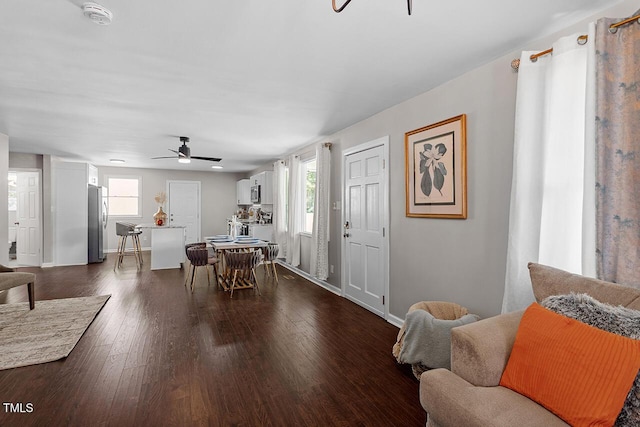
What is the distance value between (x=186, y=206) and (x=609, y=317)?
10022 millimetres

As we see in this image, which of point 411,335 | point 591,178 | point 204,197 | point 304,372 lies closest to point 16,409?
point 304,372

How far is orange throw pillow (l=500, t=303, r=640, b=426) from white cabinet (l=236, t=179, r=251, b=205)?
804 centimetres

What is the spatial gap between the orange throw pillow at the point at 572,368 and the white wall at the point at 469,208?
1099 millimetres

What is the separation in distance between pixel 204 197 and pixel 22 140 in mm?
4898

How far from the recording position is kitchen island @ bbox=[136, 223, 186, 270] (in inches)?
259

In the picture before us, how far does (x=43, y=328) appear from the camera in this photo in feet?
10.8

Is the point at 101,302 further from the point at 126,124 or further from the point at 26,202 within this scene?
the point at 26,202

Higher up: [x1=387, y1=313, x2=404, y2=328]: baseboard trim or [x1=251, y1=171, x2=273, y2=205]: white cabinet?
[x1=251, y1=171, x2=273, y2=205]: white cabinet

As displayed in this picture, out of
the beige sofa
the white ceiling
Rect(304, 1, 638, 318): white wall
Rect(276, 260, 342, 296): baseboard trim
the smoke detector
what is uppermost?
the white ceiling

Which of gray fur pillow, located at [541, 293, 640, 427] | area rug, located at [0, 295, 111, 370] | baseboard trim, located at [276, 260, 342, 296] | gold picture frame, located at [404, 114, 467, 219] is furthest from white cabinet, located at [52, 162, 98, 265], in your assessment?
gray fur pillow, located at [541, 293, 640, 427]

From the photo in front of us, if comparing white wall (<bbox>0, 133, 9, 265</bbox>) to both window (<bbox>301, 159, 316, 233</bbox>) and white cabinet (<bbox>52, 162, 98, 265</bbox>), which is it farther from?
window (<bbox>301, 159, 316, 233</bbox>)

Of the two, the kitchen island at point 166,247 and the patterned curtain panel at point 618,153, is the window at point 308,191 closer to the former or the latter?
the kitchen island at point 166,247

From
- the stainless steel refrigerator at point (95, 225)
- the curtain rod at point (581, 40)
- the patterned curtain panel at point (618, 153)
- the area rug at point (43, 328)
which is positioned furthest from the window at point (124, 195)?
the patterned curtain panel at point (618, 153)

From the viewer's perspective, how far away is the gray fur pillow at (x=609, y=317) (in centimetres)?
115
